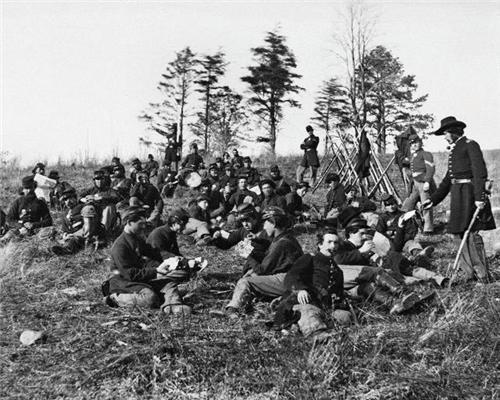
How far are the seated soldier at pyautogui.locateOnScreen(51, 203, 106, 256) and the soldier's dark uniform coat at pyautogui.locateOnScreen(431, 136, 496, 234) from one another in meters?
5.77

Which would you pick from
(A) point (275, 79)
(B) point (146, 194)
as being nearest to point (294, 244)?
(B) point (146, 194)

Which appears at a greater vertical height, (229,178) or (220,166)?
(220,166)

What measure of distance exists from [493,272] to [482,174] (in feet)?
4.59

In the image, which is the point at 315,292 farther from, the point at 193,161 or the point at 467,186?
the point at 193,161

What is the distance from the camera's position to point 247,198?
460 inches

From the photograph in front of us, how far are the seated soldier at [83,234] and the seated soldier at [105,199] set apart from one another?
41 cm

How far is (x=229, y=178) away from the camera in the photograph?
1391 cm

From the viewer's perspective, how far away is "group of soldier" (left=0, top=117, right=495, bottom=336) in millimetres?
5816

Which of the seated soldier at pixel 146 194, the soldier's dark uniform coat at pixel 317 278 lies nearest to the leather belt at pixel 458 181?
the soldier's dark uniform coat at pixel 317 278

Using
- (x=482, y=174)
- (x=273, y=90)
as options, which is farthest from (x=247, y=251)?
(x=273, y=90)

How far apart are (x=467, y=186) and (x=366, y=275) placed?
1672mm

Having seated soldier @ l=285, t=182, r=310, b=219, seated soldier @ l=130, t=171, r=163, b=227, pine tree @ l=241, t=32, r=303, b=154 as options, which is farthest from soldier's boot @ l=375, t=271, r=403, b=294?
pine tree @ l=241, t=32, r=303, b=154

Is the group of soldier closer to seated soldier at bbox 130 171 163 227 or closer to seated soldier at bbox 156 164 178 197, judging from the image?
seated soldier at bbox 130 171 163 227

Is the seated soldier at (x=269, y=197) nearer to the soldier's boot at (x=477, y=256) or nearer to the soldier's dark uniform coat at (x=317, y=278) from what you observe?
the soldier's boot at (x=477, y=256)
